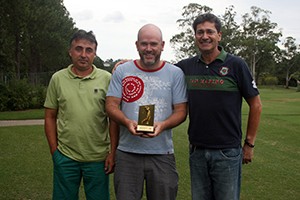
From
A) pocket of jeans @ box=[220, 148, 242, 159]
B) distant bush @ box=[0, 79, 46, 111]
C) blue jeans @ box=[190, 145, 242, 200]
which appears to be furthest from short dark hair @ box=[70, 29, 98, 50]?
distant bush @ box=[0, 79, 46, 111]

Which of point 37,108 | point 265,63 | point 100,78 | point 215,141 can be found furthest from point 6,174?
point 265,63

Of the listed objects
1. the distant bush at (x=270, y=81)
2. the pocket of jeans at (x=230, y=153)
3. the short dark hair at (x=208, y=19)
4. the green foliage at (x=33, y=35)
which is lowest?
the distant bush at (x=270, y=81)

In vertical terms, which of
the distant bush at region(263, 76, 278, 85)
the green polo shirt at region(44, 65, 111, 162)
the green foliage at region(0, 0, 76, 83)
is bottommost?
the distant bush at region(263, 76, 278, 85)

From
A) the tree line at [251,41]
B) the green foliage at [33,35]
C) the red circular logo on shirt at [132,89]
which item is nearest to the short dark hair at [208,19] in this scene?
the red circular logo on shirt at [132,89]

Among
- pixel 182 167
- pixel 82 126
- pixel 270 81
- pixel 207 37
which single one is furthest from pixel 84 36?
pixel 270 81

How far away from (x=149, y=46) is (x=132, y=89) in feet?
1.39

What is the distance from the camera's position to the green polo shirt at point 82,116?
3.55m

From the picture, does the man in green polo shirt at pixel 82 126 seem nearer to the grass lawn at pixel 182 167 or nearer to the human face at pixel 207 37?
the human face at pixel 207 37

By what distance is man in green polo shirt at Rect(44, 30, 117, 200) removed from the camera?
3557 mm

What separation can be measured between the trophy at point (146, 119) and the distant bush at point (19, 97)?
1736cm

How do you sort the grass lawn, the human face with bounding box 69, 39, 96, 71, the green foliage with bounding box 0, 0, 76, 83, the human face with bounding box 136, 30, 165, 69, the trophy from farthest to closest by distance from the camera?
1. the green foliage with bounding box 0, 0, 76, 83
2. the grass lawn
3. the human face with bounding box 69, 39, 96, 71
4. the human face with bounding box 136, 30, 165, 69
5. the trophy

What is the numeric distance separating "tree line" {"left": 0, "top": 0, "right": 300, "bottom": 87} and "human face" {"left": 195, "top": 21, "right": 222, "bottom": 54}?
840 inches

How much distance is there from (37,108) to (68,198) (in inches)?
695

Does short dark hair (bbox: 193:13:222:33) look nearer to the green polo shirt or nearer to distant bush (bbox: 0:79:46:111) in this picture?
the green polo shirt
